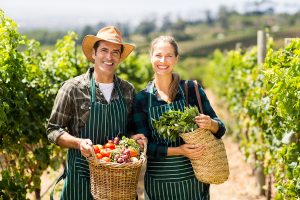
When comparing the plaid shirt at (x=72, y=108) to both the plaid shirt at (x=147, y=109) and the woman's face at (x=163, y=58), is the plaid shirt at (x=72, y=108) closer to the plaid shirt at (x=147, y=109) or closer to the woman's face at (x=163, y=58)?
the plaid shirt at (x=147, y=109)

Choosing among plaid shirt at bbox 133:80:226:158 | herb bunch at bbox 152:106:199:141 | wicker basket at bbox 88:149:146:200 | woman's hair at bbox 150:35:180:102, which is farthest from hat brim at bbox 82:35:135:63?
wicker basket at bbox 88:149:146:200

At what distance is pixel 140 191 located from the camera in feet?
21.9

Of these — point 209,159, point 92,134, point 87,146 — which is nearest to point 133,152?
point 87,146

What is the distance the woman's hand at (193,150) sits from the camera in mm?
3164

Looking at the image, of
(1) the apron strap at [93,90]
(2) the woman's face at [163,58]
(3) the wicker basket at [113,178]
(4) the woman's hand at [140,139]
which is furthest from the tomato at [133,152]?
(2) the woman's face at [163,58]

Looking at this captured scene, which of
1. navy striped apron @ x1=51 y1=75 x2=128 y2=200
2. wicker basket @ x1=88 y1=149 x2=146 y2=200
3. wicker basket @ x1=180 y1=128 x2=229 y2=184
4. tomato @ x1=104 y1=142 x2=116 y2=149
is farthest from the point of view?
navy striped apron @ x1=51 y1=75 x2=128 y2=200

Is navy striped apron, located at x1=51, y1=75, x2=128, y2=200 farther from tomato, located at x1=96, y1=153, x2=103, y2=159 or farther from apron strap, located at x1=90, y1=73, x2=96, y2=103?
tomato, located at x1=96, y1=153, x2=103, y2=159

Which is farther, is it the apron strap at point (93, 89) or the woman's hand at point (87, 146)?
the apron strap at point (93, 89)

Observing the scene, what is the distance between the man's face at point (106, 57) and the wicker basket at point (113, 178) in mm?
626

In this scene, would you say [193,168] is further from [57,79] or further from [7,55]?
[57,79]

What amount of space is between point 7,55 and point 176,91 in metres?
1.28

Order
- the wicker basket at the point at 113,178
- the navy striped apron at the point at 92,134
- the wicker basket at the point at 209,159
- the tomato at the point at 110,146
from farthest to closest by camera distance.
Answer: the navy striped apron at the point at 92,134 < the wicker basket at the point at 209,159 < the tomato at the point at 110,146 < the wicker basket at the point at 113,178

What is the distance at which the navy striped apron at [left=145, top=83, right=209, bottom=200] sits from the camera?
330 cm

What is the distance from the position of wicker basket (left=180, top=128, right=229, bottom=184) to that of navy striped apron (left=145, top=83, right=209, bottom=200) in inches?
4.0
